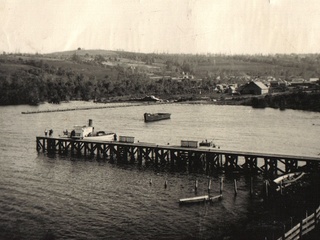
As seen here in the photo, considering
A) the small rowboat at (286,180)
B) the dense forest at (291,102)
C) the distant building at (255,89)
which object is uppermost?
the distant building at (255,89)

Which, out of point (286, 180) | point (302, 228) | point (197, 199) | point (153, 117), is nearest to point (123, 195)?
point (197, 199)

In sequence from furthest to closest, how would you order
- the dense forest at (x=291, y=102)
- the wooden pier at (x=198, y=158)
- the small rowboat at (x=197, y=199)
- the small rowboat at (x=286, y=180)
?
the dense forest at (x=291, y=102)
the wooden pier at (x=198, y=158)
the small rowboat at (x=286, y=180)
the small rowboat at (x=197, y=199)

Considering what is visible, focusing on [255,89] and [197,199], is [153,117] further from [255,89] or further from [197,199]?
[255,89]

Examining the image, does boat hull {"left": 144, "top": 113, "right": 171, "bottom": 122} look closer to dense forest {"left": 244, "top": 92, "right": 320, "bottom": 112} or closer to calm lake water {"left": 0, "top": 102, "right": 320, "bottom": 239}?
calm lake water {"left": 0, "top": 102, "right": 320, "bottom": 239}

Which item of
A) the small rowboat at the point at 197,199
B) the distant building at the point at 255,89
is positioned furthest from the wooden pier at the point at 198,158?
the distant building at the point at 255,89

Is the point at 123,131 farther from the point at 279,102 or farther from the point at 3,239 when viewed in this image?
the point at 279,102

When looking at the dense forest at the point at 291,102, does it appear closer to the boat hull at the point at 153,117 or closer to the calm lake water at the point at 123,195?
the boat hull at the point at 153,117
